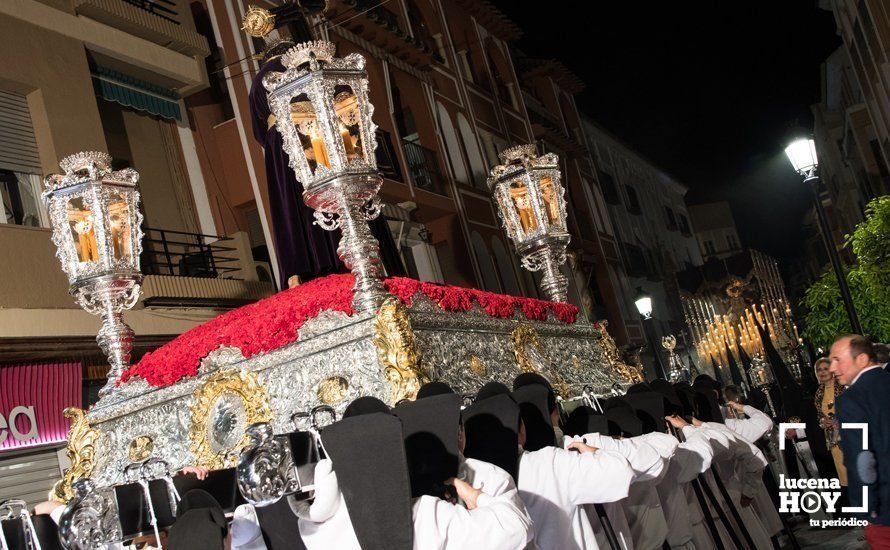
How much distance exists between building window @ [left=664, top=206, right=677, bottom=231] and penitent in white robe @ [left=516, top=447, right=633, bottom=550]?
1375 inches

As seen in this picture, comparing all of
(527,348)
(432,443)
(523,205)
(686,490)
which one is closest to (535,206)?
(523,205)

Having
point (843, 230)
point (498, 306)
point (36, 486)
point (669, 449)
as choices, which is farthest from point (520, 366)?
point (843, 230)

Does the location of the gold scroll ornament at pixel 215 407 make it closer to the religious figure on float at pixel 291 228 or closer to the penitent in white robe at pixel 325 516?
the religious figure on float at pixel 291 228

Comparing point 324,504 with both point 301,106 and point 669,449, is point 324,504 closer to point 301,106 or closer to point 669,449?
point 669,449

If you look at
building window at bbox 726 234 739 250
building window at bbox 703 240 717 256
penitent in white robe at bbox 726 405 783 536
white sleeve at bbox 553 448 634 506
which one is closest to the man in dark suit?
white sleeve at bbox 553 448 634 506

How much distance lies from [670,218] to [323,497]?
122ft

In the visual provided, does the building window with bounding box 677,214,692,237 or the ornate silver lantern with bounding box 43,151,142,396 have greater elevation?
the building window with bounding box 677,214,692,237

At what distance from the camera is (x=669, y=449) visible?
216 inches

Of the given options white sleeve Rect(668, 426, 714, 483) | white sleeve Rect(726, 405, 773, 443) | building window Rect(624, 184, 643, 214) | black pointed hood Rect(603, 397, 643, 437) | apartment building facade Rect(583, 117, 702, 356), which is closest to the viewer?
black pointed hood Rect(603, 397, 643, 437)

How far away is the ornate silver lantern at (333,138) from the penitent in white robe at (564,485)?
7.42 ft

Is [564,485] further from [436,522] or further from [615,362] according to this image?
[615,362]

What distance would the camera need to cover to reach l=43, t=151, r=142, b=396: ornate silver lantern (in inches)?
302

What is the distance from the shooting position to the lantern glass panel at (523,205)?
426 inches

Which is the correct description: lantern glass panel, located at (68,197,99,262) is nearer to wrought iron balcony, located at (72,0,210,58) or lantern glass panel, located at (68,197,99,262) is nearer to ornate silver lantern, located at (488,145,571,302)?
ornate silver lantern, located at (488,145,571,302)
